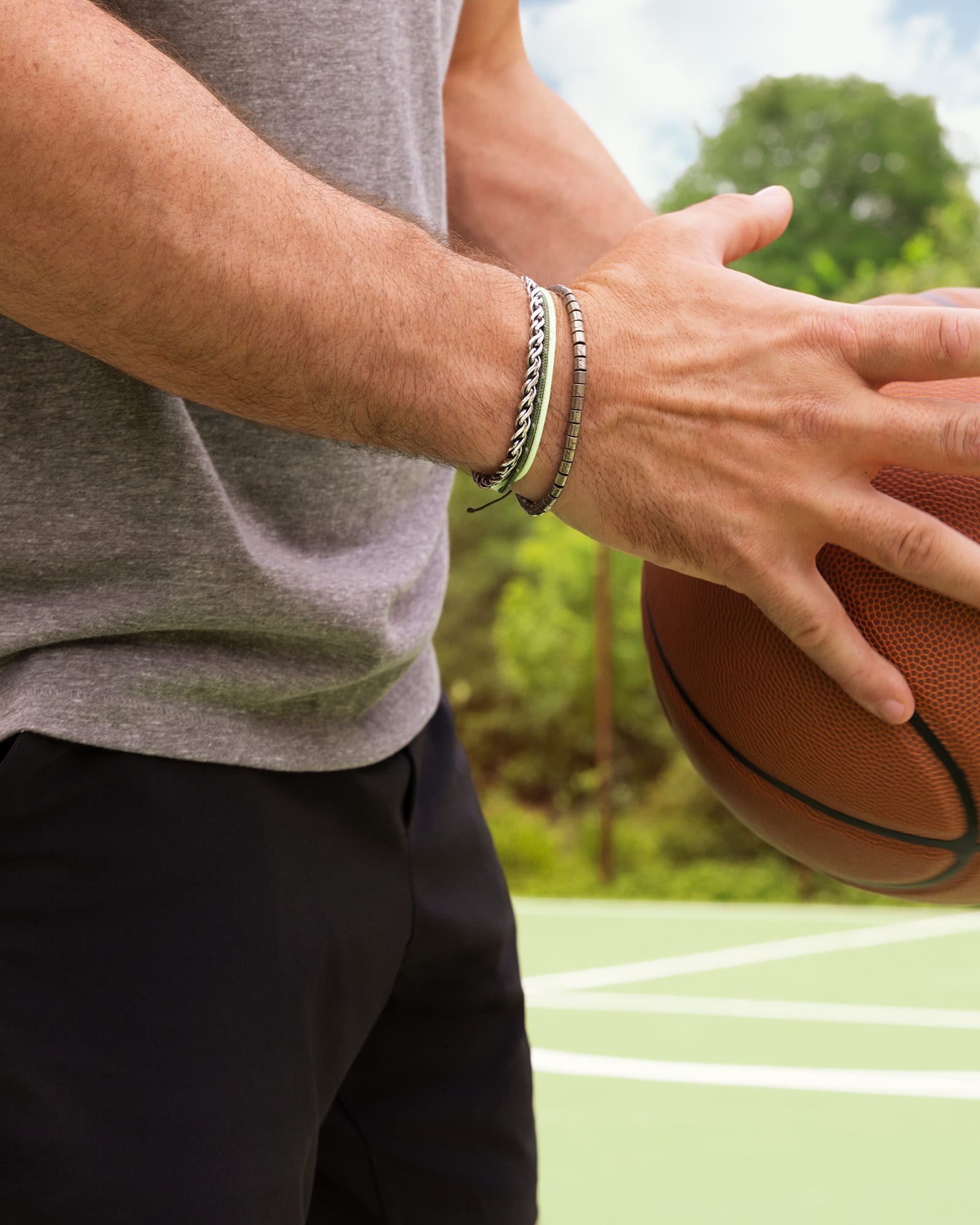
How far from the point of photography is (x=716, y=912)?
9.70 metres

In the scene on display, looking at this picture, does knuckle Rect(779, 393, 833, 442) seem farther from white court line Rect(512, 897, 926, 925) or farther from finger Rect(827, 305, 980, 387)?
white court line Rect(512, 897, 926, 925)

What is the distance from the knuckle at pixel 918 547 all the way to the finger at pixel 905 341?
12 centimetres

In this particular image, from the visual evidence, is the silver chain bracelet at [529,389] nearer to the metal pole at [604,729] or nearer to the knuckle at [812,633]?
the knuckle at [812,633]

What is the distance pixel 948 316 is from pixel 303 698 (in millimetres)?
647

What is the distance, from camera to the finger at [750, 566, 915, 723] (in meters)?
1.02

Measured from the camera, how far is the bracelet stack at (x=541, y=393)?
956mm

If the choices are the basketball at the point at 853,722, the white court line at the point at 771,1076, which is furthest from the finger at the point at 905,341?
the white court line at the point at 771,1076

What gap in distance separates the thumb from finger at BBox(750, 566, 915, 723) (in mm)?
279

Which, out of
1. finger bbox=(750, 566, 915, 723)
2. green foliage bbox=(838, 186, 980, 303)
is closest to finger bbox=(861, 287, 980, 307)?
finger bbox=(750, 566, 915, 723)

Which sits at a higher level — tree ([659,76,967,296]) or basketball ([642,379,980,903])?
basketball ([642,379,980,903])

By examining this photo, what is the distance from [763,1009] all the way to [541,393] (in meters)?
5.26

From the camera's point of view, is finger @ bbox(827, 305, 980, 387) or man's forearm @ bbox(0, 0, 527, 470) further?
finger @ bbox(827, 305, 980, 387)

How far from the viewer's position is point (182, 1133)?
1.05 metres

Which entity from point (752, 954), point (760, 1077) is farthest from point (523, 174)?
point (752, 954)
